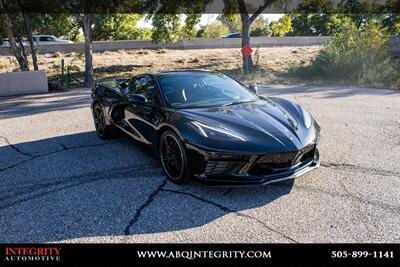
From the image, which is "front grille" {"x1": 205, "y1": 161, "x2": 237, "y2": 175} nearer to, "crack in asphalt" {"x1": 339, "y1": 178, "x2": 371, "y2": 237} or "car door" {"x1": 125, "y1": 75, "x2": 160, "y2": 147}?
"car door" {"x1": 125, "y1": 75, "x2": 160, "y2": 147}

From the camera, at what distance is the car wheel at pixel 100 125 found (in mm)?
5715

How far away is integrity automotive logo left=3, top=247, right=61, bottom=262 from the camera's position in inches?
107

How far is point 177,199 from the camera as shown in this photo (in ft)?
11.8

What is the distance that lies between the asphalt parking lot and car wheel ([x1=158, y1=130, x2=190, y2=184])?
16 centimetres

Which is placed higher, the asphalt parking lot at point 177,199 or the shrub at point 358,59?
the shrub at point 358,59

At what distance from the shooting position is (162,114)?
13.5ft

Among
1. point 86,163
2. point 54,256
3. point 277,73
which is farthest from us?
point 277,73

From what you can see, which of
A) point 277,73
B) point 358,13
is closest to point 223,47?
point 358,13

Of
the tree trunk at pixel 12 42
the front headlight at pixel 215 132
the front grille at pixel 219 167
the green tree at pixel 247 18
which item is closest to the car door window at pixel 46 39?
the tree trunk at pixel 12 42

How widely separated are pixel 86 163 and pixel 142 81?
1.41 m

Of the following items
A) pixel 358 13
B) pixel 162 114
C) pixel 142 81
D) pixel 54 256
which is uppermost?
pixel 358 13

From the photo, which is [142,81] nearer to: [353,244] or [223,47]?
[353,244]

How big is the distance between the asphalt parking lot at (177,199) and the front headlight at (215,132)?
0.65 meters

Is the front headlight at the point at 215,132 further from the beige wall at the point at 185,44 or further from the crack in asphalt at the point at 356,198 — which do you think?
the beige wall at the point at 185,44
